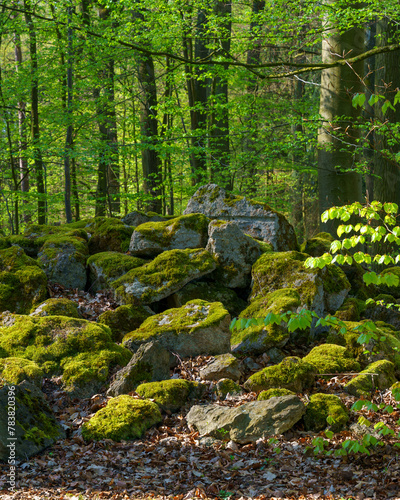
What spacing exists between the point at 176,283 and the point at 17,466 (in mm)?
3536

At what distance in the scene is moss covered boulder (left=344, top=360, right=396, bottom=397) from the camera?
4996 millimetres

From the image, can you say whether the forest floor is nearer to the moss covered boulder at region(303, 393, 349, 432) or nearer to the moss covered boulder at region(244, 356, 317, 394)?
the moss covered boulder at region(303, 393, 349, 432)

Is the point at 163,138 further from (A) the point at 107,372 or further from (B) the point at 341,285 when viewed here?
(A) the point at 107,372

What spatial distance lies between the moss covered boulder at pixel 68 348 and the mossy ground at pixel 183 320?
1.31 feet

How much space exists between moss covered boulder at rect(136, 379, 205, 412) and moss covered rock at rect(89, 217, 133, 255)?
387 cm

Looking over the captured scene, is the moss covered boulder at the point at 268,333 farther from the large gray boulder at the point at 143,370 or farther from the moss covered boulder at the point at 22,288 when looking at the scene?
the moss covered boulder at the point at 22,288

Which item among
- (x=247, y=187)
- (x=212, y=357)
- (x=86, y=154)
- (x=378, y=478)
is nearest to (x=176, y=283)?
(x=212, y=357)

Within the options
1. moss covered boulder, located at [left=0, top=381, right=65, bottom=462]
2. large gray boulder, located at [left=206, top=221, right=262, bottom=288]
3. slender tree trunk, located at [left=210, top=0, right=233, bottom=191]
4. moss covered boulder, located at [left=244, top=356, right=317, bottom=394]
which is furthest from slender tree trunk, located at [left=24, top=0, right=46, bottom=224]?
moss covered boulder, located at [left=244, top=356, right=317, bottom=394]

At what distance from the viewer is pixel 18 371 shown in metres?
5.08

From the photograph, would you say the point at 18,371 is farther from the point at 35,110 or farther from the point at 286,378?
the point at 35,110

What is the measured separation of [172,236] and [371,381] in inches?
165

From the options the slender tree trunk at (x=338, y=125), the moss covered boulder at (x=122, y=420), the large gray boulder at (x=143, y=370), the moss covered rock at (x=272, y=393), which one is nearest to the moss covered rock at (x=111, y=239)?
the large gray boulder at (x=143, y=370)

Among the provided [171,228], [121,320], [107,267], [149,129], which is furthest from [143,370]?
[149,129]

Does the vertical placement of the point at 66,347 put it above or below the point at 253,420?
above
